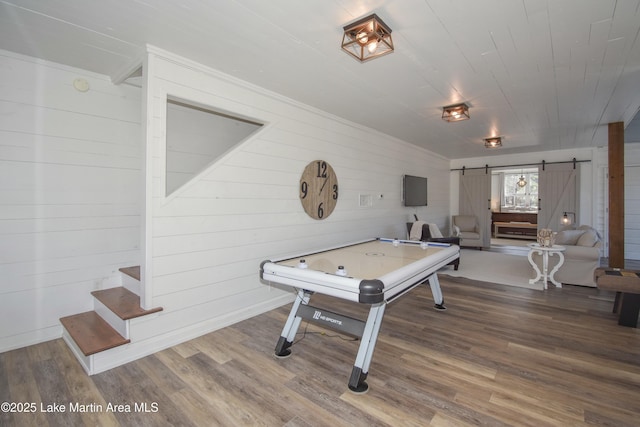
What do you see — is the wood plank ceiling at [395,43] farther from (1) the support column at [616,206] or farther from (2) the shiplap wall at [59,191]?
(1) the support column at [616,206]

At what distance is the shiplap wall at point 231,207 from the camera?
2482mm

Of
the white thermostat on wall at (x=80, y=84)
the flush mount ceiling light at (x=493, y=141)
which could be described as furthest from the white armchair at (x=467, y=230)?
the white thermostat on wall at (x=80, y=84)

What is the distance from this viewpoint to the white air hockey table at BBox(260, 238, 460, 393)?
6.25 ft

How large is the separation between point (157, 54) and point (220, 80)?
1.89 ft

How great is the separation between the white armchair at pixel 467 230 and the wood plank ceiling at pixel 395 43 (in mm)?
4153

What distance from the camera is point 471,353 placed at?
2445mm

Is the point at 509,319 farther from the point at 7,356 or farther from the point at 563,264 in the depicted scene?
the point at 7,356

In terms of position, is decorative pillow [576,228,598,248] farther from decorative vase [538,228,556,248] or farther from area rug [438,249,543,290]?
area rug [438,249,543,290]

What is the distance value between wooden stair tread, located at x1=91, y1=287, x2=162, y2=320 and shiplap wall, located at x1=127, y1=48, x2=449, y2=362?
0.38ft

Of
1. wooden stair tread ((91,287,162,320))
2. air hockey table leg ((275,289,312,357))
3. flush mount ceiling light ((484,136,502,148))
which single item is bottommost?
air hockey table leg ((275,289,312,357))

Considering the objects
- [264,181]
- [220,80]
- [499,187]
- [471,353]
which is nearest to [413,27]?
[220,80]

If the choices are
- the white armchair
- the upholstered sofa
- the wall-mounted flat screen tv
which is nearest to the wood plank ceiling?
the upholstered sofa

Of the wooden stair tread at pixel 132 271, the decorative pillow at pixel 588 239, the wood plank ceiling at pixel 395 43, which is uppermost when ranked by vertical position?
the wood plank ceiling at pixel 395 43

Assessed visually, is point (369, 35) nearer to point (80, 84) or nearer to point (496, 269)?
point (80, 84)
